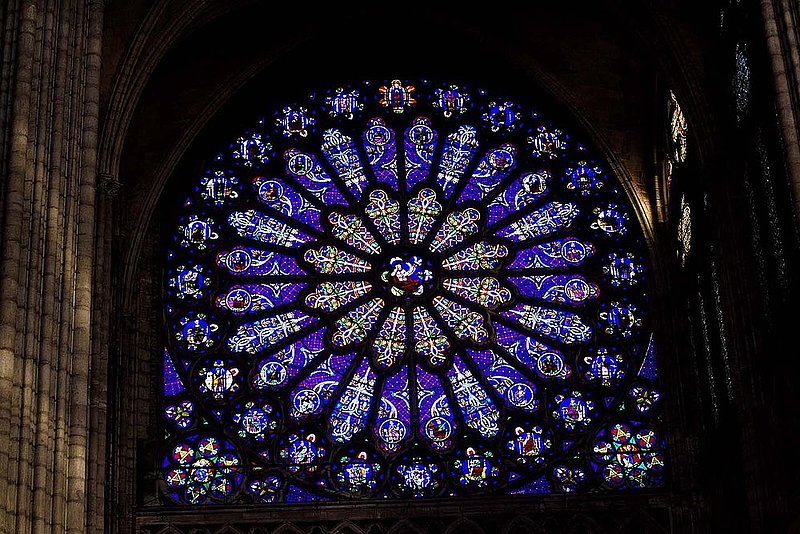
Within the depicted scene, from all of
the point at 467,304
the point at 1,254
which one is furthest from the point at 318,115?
the point at 1,254

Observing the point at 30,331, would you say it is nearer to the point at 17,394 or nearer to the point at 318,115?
the point at 17,394

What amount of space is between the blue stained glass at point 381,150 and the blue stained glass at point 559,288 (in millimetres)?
1814

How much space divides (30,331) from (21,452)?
0.87 m

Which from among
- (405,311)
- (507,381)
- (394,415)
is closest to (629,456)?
(507,381)

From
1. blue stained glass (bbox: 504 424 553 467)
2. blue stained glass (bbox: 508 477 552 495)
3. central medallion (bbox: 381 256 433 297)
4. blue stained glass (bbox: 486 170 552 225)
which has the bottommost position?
blue stained glass (bbox: 508 477 552 495)

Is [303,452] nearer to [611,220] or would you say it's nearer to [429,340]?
[429,340]

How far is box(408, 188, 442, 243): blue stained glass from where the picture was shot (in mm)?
17969

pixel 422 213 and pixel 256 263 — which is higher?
pixel 422 213

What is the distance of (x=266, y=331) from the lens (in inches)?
681

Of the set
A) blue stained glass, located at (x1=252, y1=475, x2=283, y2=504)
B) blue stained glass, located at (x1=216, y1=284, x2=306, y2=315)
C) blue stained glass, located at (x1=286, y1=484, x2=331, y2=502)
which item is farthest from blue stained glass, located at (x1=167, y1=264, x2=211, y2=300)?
blue stained glass, located at (x1=286, y1=484, x2=331, y2=502)

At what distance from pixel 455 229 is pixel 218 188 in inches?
101

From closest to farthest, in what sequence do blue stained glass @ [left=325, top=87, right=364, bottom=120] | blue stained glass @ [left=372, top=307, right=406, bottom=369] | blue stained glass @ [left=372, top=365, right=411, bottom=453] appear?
blue stained glass @ [left=372, top=365, right=411, bottom=453], blue stained glass @ [left=372, top=307, right=406, bottom=369], blue stained glass @ [left=325, top=87, right=364, bottom=120]

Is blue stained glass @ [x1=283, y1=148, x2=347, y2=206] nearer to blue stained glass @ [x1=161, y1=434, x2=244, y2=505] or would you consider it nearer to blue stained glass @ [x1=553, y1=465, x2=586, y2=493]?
blue stained glass @ [x1=161, y1=434, x2=244, y2=505]

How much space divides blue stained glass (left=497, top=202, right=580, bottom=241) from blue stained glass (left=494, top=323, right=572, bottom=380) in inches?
45.6
